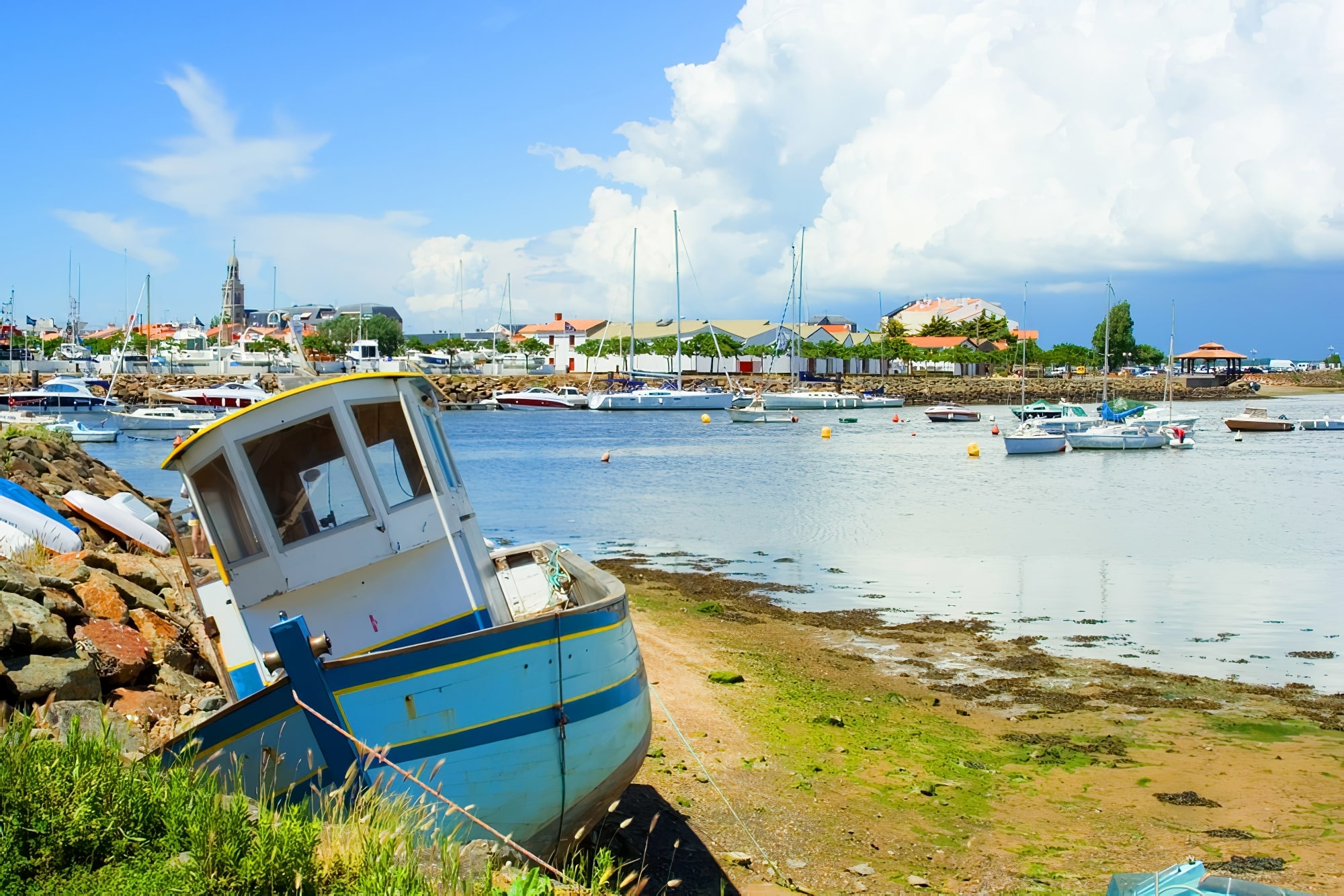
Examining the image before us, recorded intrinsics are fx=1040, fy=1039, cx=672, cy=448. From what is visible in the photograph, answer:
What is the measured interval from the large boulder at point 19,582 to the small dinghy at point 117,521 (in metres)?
8.78

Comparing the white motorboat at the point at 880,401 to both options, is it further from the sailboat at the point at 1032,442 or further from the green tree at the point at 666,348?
the sailboat at the point at 1032,442

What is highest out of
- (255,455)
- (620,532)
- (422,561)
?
(255,455)

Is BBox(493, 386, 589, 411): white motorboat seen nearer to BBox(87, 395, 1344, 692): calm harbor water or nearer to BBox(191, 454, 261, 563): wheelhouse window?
BBox(87, 395, 1344, 692): calm harbor water

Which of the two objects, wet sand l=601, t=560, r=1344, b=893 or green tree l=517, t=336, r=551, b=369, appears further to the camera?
green tree l=517, t=336, r=551, b=369

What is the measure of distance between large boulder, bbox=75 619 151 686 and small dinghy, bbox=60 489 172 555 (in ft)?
29.6

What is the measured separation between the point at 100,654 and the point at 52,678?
1357mm

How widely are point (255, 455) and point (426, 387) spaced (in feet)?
4.95

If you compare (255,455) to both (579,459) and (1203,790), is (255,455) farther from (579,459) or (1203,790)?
(579,459)

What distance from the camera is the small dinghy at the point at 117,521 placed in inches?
679

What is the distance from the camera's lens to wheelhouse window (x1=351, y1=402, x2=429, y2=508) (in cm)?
757

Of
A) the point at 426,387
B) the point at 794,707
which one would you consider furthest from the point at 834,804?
the point at 426,387

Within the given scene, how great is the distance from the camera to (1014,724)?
12555 mm

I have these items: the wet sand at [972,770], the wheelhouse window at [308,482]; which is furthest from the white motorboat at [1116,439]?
the wheelhouse window at [308,482]

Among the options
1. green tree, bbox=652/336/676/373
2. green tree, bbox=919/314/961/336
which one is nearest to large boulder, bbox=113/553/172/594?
green tree, bbox=652/336/676/373
